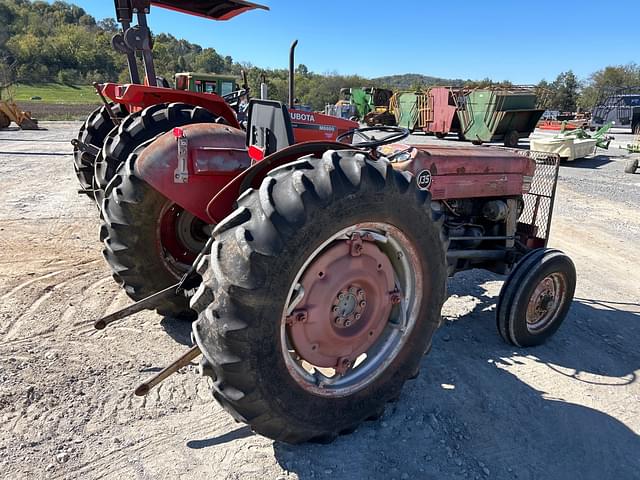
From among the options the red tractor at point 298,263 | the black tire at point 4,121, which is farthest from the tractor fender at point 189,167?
the black tire at point 4,121

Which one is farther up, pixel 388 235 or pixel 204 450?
pixel 388 235

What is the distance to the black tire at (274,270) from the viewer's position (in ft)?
5.77

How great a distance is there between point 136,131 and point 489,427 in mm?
3572

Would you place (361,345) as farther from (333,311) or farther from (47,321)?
(47,321)

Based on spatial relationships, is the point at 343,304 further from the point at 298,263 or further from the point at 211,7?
the point at 211,7

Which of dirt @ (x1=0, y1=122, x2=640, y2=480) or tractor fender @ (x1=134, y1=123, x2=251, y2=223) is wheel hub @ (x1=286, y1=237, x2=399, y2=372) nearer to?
dirt @ (x1=0, y1=122, x2=640, y2=480)

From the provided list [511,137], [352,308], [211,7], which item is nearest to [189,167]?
[352,308]

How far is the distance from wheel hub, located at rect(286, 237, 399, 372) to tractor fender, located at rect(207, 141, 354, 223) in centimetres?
52

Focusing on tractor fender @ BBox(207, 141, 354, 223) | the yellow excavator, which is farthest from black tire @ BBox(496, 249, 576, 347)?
the yellow excavator

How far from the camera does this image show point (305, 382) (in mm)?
2059

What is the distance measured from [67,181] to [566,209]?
902cm

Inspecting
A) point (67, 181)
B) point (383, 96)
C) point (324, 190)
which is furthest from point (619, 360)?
point (383, 96)

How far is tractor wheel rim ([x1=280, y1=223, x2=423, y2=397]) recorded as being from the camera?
6.78 ft

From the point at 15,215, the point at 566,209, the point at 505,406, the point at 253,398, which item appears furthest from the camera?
the point at 566,209
